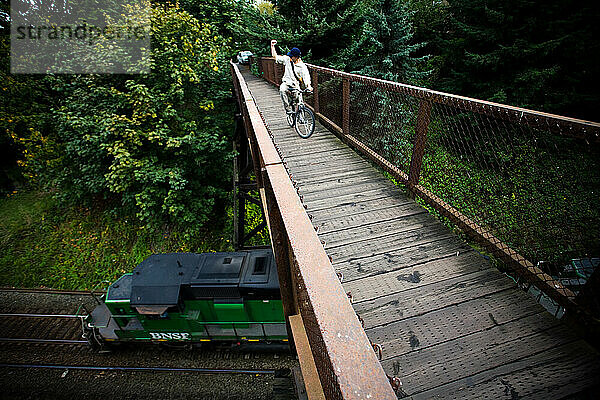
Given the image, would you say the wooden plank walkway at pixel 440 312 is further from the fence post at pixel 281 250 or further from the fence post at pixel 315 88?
the fence post at pixel 315 88

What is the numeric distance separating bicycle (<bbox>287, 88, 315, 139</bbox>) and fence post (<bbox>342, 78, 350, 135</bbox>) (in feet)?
2.37

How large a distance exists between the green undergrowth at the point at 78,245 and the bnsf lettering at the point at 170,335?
3998 millimetres

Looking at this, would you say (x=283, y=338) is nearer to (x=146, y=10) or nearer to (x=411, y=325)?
(x=411, y=325)

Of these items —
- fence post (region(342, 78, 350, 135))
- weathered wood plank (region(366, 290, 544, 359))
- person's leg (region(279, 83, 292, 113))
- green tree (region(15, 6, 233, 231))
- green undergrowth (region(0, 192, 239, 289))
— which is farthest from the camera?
green undergrowth (region(0, 192, 239, 289))

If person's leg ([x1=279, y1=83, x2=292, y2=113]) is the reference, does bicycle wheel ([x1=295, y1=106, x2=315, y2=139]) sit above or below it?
below

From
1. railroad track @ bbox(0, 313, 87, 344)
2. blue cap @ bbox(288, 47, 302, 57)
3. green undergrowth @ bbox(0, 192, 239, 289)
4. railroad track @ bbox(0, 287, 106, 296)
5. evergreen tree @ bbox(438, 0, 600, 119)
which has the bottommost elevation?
railroad track @ bbox(0, 313, 87, 344)

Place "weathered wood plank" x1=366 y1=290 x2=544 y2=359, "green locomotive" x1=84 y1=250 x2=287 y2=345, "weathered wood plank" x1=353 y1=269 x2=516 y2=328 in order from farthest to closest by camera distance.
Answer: "green locomotive" x1=84 y1=250 x2=287 y2=345 < "weathered wood plank" x1=353 y1=269 x2=516 y2=328 < "weathered wood plank" x1=366 y1=290 x2=544 y2=359

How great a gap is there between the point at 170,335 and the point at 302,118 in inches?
270

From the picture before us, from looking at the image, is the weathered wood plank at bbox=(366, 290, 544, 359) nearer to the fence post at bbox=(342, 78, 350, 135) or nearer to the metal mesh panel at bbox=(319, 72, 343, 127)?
the fence post at bbox=(342, 78, 350, 135)

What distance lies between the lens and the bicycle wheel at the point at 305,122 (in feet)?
19.7

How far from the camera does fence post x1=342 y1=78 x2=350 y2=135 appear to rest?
520 centimetres

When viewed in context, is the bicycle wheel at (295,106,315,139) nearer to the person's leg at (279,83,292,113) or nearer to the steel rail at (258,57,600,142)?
the person's leg at (279,83,292,113)

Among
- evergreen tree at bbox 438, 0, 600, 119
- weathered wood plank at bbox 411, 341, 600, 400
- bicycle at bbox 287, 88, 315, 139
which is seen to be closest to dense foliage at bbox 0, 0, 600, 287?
evergreen tree at bbox 438, 0, 600, 119

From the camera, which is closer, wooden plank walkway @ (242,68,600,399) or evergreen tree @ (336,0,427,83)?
wooden plank walkway @ (242,68,600,399)
